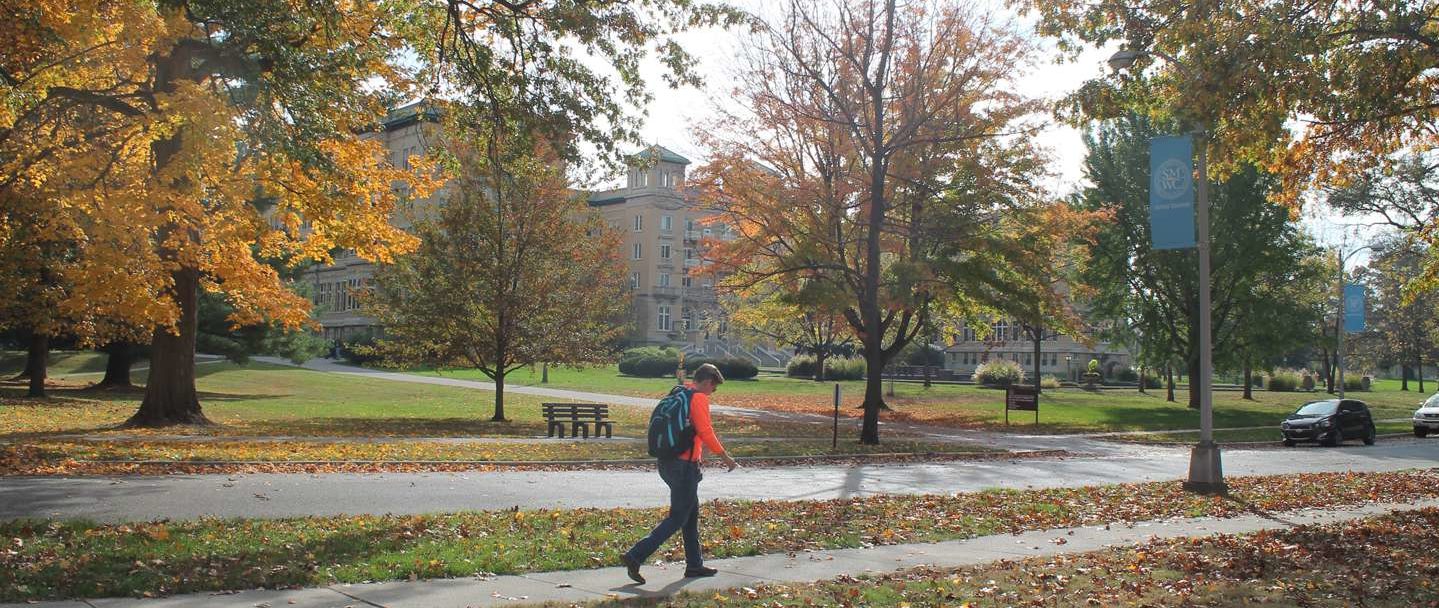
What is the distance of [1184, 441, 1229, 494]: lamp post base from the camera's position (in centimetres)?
1556

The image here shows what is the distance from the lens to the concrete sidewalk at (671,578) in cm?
699

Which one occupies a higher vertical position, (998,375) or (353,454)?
(998,375)

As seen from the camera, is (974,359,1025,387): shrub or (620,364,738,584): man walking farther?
(974,359,1025,387): shrub

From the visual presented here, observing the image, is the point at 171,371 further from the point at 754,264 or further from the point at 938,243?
the point at 938,243

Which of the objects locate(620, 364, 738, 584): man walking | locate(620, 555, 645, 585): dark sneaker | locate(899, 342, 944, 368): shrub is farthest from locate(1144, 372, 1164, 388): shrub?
locate(620, 555, 645, 585): dark sneaker

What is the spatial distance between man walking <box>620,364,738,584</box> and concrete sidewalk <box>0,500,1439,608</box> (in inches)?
8.5

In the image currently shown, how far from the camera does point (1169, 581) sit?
8469mm

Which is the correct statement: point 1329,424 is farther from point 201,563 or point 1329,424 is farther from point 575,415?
point 201,563

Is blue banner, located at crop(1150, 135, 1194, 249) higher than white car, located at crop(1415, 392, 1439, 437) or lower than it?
higher

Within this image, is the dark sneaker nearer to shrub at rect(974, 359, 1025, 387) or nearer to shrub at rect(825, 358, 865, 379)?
shrub at rect(974, 359, 1025, 387)

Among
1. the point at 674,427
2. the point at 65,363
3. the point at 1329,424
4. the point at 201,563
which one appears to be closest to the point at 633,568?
the point at 674,427

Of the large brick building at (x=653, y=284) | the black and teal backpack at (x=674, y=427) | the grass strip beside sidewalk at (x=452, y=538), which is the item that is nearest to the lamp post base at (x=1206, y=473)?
the grass strip beside sidewalk at (x=452, y=538)

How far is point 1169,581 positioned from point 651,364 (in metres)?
58.4

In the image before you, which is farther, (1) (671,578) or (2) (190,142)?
(2) (190,142)
